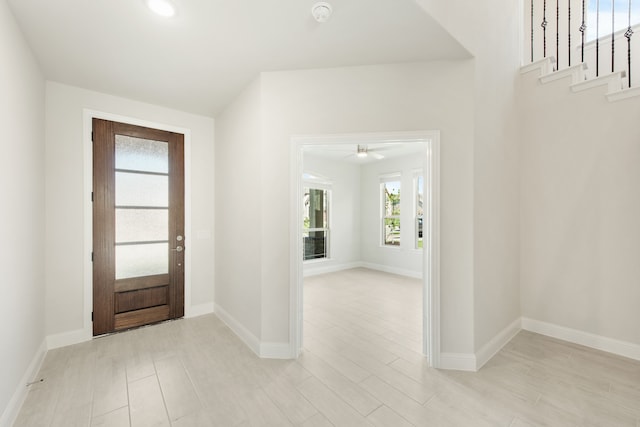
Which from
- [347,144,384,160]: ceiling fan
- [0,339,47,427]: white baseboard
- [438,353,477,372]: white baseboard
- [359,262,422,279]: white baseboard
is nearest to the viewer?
[0,339,47,427]: white baseboard

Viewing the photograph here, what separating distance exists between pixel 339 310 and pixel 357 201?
12.4 feet

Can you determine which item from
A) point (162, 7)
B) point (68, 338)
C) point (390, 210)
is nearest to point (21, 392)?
point (68, 338)

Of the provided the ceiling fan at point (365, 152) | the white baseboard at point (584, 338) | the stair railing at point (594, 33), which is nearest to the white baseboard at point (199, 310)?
the ceiling fan at point (365, 152)

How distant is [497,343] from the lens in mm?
2715

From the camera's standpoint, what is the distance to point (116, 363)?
2.50m

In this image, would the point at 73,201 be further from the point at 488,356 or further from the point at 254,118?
the point at 488,356

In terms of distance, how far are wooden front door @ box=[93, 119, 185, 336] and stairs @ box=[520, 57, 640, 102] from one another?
4.47 m

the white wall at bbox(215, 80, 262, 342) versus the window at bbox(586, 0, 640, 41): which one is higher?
the window at bbox(586, 0, 640, 41)

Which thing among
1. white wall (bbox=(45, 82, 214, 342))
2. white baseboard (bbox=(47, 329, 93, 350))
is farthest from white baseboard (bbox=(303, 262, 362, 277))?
white wall (bbox=(45, 82, 214, 342))

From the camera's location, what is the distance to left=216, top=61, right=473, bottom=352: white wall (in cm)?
239

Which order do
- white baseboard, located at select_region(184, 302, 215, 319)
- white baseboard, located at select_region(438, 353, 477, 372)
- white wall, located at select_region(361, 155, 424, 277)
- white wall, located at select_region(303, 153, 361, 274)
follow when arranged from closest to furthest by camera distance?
1. white baseboard, located at select_region(438, 353, 477, 372)
2. white baseboard, located at select_region(184, 302, 215, 319)
3. white wall, located at select_region(361, 155, 424, 277)
4. white wall, located at select_region(303, 153, 361, 274)

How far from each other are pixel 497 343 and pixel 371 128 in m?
2.50

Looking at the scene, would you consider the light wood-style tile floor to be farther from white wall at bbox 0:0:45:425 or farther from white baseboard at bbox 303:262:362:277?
white baseboard at bbox 303:262:362:277

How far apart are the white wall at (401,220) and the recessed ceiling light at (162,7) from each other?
511 cm
